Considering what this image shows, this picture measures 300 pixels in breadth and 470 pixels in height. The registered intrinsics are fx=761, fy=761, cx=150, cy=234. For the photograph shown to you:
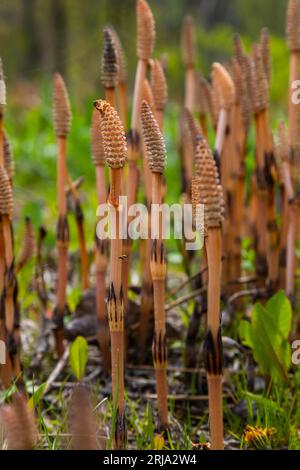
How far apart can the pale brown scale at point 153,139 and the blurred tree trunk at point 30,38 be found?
→ 6.61 meters

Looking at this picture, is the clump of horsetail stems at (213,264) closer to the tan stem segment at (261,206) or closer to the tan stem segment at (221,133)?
the tan stem segment at (221,133)

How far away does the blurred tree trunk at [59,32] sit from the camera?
620 centimetres

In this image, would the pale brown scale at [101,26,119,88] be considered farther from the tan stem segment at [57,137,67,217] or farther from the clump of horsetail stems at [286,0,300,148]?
the clump of horsetail stems at [286,0,300,148]

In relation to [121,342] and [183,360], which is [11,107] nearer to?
[183,360]

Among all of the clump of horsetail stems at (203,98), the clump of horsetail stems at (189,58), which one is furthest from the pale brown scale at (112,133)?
the clump of horsetail stems at (189,58)

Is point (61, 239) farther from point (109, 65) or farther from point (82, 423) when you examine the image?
point (82, 423)

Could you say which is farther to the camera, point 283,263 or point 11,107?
point 11,107

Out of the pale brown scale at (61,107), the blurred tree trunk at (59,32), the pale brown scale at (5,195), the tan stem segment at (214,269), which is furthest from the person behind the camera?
the blurred tree trunk at (59,32)

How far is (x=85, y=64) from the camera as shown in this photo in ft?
19.0

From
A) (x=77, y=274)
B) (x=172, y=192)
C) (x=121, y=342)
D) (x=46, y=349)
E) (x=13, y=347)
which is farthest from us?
(x=172, y=192)

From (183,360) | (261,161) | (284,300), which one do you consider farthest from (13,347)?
(261,161)

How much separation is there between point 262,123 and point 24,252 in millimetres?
613

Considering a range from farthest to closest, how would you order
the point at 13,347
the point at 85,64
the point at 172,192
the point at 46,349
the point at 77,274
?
the point at 85,64
the point at 172,192
the point at 77,274
the point at 46,349
the point at 13,347

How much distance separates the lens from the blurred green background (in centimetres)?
372
